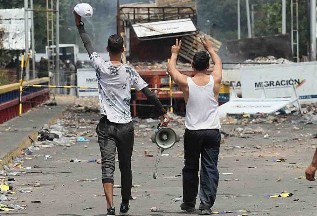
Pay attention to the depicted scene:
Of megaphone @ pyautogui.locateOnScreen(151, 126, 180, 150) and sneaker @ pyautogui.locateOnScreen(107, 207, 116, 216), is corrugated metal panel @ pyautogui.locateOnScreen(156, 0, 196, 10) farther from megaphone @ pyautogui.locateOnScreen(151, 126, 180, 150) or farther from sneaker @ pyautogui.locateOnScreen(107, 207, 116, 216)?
sneaker @ pyautogui.locateOnScreen(107, 207, 116, 216)

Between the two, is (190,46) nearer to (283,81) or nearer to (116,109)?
(283,81)

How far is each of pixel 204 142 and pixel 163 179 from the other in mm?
3817

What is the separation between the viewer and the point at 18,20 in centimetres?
5134

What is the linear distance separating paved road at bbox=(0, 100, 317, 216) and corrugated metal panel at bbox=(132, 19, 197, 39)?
1090cm

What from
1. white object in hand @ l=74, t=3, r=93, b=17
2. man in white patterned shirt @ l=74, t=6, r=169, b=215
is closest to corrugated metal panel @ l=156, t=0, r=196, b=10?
white object in hand @ l=74, t=3, r=93, b=17

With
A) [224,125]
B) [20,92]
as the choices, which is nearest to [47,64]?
[20,92]

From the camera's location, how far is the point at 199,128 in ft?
37.7

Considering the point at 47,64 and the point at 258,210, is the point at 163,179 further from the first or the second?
the point at 47,64

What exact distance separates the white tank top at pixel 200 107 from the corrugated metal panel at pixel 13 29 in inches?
1506

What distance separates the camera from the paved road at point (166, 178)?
11.8 m

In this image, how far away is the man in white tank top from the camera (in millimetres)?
11484

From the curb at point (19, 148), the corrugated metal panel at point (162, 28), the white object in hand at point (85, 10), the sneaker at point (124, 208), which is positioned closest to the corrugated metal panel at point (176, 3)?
the corrugated metal panel at point (162, 28)

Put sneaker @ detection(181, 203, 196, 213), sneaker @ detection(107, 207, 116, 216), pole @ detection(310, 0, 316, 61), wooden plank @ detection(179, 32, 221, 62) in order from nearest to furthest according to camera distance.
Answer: sneaker @ detection(107, 207, 116, 216)
sneaker @ detection(181, 203, 196, 213)
wooden plank @ detection(179, 32, 221, 62)
pole @ detection(310, 0, 316, 61)

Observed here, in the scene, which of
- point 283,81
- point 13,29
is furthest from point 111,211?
point 13,29
